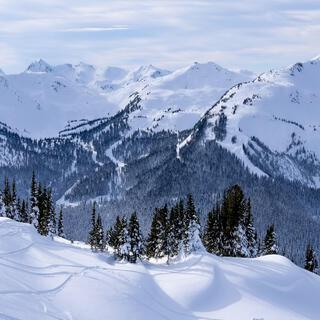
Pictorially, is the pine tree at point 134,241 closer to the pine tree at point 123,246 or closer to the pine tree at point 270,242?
the pine tree at point 123,246

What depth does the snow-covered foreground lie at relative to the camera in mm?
42406

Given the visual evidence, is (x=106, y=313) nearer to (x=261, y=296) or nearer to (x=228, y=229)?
(x=261, y=296)

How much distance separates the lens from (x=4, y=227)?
216ft

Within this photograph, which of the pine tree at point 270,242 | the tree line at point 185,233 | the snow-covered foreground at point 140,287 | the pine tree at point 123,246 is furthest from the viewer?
the pine tree at point 270,242

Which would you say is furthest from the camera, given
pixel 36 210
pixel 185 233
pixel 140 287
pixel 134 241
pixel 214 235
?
pixel 36 210

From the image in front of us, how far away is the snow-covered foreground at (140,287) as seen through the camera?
1670 inches

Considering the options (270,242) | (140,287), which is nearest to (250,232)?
(270,242)

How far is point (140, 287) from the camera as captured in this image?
49.7 metres

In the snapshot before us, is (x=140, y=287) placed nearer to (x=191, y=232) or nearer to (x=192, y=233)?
(x=192, y=233)

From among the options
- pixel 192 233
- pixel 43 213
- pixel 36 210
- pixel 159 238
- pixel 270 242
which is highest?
pixel 192 233

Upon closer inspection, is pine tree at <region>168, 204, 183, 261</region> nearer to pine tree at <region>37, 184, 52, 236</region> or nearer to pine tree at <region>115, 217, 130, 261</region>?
pine tree at <region>115, 217, 130, 261</region>

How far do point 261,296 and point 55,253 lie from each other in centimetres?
2129

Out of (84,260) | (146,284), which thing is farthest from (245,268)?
(84,260)

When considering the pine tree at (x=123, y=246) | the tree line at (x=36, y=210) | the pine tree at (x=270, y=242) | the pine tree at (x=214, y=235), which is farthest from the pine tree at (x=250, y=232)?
the tree line at (x=36, y=210)
